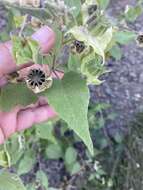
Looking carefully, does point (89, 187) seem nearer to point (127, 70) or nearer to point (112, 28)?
point (127, 70)

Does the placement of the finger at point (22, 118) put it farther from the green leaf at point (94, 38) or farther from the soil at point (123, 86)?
the soil at point (123, 86)

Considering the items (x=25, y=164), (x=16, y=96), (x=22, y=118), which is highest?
(x=16, y=96)

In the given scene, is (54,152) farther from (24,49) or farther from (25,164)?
(24,49)

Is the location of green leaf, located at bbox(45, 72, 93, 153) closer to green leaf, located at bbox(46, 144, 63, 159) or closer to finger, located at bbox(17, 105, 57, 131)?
finger, located at bbox(17, 105, 57, 131)

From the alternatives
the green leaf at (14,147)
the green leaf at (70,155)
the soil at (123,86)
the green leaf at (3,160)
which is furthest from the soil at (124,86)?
the green leaf at (3,160)

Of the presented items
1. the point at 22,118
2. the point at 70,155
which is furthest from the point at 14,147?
the point at 70,155
